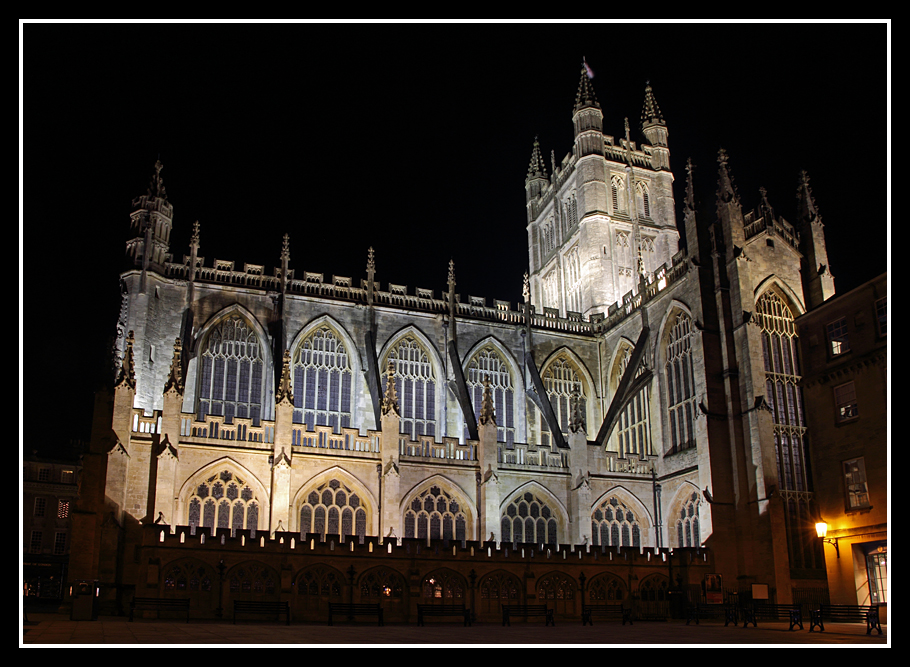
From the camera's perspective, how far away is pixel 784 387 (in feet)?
111

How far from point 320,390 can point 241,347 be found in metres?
4.26

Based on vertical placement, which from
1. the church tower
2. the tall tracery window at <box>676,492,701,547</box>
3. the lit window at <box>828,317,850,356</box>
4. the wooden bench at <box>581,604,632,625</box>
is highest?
the church tower

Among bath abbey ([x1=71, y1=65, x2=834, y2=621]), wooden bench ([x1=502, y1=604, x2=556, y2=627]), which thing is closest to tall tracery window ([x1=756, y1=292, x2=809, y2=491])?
bath abbey ([x1=71, y1=65, x2=834, y2=621])

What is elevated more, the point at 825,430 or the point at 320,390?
the point at 320,390

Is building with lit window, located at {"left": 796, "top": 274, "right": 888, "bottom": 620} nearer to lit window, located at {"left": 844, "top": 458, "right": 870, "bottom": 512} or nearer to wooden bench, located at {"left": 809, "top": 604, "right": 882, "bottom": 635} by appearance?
lit window, located at {"left": 844, "top": 458, "right": 870, "bottom": 512}

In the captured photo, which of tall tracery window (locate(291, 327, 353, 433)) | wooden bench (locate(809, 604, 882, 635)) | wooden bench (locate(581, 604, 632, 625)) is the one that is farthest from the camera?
tall tracery window (locate(291, 327, 353, 433))

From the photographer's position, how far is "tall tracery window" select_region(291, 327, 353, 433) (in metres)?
39.1

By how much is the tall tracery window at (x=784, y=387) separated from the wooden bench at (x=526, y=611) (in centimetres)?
1197

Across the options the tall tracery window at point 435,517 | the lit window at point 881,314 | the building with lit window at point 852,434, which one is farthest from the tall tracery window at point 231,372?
the lit window at point 881,314

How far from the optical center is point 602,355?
4519 centimetres

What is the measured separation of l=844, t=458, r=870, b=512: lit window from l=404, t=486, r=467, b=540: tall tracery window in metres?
14.9

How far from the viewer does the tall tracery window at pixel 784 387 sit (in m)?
32.5
